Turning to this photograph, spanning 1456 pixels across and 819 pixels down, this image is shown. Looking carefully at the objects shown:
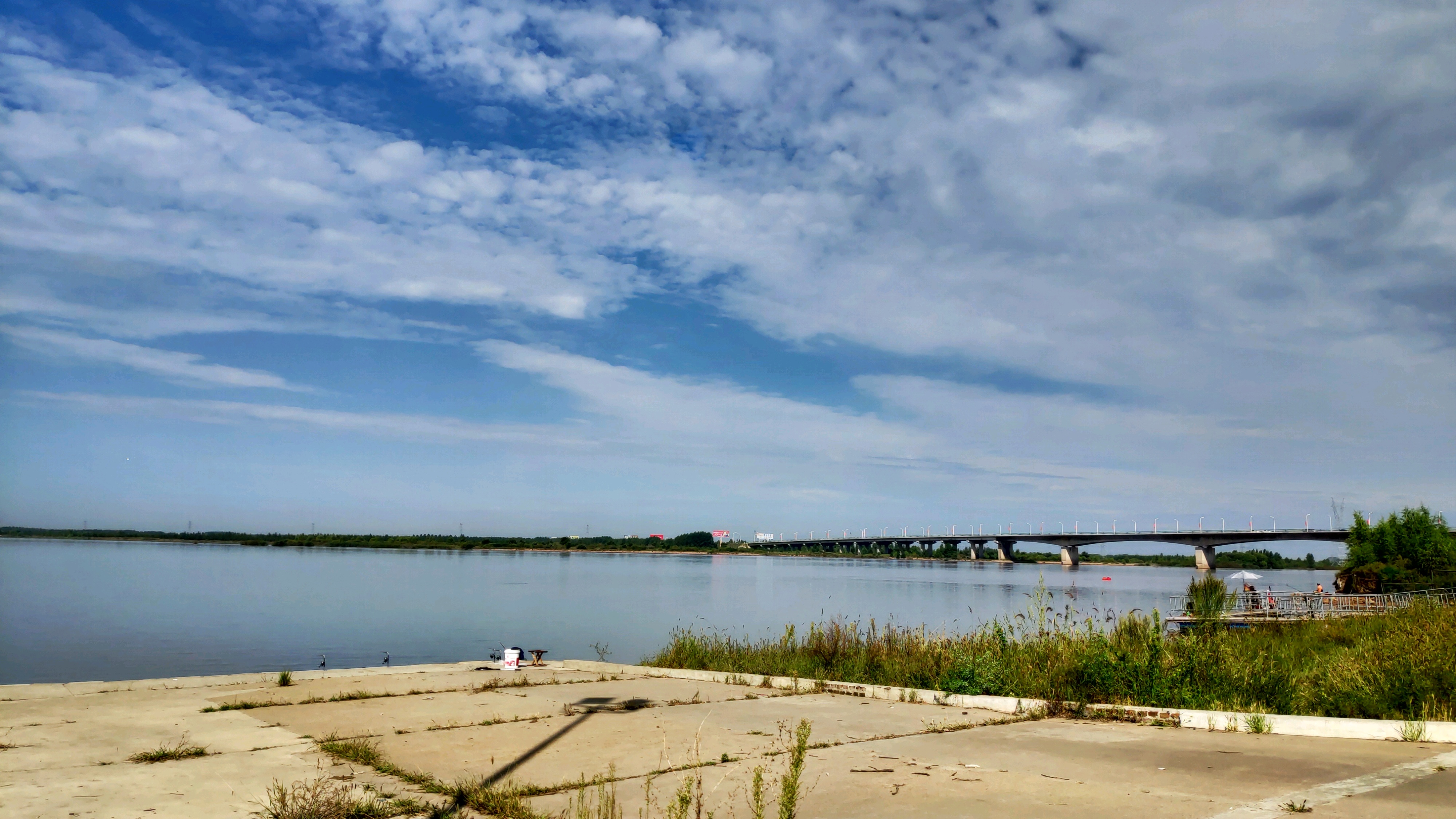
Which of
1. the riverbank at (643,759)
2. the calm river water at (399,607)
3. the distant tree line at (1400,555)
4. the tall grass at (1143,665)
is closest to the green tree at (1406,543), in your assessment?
the distant tree line at (1400,555)

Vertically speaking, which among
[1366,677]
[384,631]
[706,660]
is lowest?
[384,631]

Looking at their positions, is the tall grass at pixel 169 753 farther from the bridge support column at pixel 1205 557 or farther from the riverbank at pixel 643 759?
the bridge support column at pixel 1205 557

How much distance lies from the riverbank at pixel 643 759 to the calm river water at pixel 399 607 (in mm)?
11178

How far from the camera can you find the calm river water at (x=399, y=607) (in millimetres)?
27297

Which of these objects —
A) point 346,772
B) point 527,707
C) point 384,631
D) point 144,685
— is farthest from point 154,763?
point 384,631

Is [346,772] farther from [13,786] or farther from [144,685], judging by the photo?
[144,685]

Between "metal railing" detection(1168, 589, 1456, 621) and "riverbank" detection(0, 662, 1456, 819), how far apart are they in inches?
1020

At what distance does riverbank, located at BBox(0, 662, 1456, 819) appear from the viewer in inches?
242

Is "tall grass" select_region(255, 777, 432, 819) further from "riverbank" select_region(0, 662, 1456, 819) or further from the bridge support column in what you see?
the bridge support column

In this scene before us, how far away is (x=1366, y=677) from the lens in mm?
10281

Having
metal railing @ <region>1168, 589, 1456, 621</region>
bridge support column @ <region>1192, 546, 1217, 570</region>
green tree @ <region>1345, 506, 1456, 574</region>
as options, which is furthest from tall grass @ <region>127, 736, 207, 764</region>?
bridge support column @ <region>1192, 546, 1217, 570</region>

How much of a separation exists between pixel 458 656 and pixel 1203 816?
24.0 meters

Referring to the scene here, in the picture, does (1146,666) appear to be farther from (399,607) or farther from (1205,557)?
(1205,557)

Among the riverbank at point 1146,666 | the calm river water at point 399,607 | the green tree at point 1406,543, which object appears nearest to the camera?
the riverbank at point 1146,666
